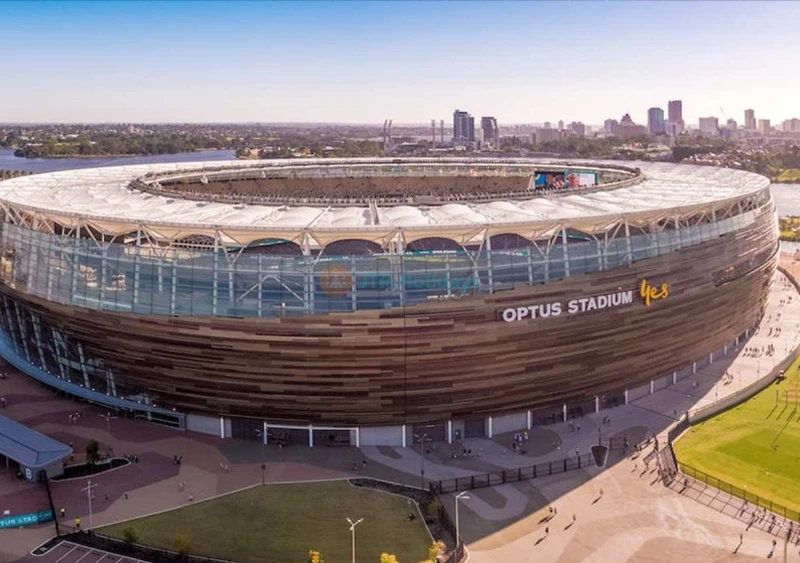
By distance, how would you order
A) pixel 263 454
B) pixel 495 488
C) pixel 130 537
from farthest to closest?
1. pixel 263 454
2. pixel 495 488
3. pixel 130 537

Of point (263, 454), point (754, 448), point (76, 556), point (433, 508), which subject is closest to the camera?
point (76, 556)

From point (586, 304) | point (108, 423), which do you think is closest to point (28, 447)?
point (108, 423)

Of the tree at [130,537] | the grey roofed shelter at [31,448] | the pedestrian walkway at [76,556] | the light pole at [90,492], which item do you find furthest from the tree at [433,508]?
the grey roofed shelter at [31,448]

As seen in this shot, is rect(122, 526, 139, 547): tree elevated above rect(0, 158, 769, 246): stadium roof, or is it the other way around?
rect(0, 158, 769, 246): stadium roof

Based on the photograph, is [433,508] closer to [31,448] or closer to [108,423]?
[108,423]

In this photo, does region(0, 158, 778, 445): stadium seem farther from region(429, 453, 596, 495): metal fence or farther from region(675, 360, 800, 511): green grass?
region(675, 360, 800, 511): green grass

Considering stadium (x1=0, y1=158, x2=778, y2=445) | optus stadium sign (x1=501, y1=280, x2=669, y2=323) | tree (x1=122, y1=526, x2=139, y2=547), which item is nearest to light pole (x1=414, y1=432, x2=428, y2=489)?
stadium (x1=0, y1=158, x2=778, y2=445)

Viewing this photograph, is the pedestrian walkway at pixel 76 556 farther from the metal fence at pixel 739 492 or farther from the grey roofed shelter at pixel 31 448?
the metal fence at pixel 739 492
